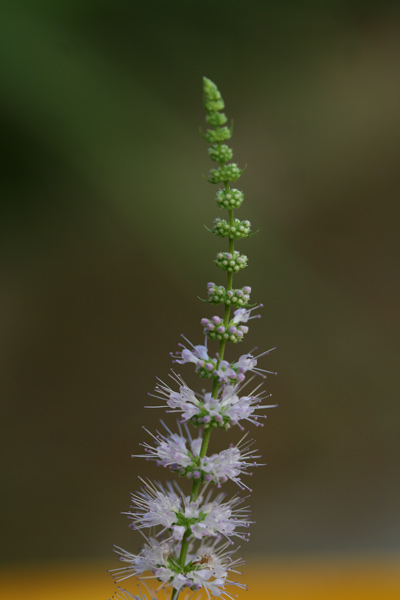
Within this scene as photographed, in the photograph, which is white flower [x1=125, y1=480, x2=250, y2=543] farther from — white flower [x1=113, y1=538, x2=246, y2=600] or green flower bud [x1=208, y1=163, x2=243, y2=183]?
green flower bud [x1=208, y1=163, x2=243, y2=183]

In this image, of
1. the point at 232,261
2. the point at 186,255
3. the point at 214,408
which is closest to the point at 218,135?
the point at 232,261

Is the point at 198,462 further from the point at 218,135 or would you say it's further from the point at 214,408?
the point at 218,135

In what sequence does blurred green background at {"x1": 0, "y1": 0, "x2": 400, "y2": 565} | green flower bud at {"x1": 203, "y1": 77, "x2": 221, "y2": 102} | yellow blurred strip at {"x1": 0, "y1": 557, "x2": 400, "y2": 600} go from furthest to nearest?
1. blurred green background at {"x1": 0, "y1": 0, "x2": 400, "y2": 565}
2. yellow blurred strip at {"x1": 0, "y1": 557, "x2": 400, "y2": 600}
3. green flower bud at {"x1": 203, "y1": 77, "x2": 221, "y2": 102}

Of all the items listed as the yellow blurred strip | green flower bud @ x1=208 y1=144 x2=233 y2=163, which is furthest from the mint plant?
the yellow blurred strip

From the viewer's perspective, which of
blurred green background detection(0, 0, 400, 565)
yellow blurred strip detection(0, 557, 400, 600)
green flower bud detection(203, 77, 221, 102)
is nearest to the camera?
green flower bud detection(203, 77, 221, 102)

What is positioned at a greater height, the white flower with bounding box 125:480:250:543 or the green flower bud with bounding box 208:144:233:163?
the green flower bud with bounding box 208:144:233:163

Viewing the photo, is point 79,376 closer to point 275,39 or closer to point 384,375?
point 384,375

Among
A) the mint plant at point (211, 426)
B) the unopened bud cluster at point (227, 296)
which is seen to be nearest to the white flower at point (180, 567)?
the mint plant at point (211, 426)

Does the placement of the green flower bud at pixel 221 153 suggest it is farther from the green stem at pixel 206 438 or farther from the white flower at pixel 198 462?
the white flower at pixel 198 462
